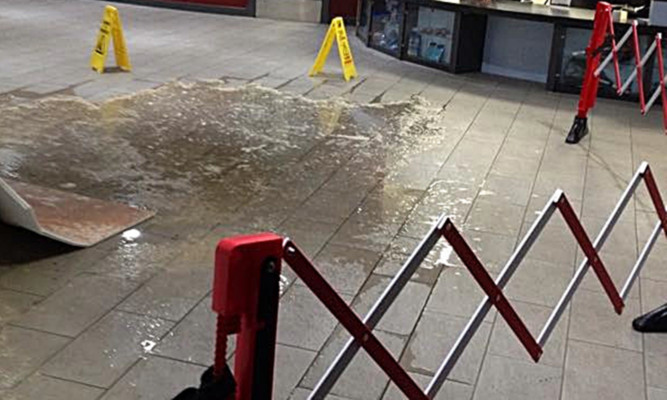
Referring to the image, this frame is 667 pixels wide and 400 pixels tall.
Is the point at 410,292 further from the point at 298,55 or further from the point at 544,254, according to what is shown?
the point at 298,55

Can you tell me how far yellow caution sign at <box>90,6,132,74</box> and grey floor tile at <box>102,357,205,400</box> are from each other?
5351 millimetres

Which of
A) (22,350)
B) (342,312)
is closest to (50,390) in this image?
(22,350)

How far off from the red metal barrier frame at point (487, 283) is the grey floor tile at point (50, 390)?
1.34 metres

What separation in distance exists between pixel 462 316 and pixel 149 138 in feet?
10.3

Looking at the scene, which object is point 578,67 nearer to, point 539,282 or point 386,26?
point 386,26

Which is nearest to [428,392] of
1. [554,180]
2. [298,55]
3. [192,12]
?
[554,180]

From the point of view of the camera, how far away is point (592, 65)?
671 cm

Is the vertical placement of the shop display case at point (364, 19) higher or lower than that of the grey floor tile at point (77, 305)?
higher

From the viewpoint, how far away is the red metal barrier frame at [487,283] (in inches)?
108

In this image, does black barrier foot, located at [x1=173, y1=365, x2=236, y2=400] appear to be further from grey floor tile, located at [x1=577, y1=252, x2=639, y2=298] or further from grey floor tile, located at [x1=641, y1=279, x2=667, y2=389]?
grey floor tile, located at [x1=577, y1=252, x2=639, y2=298]

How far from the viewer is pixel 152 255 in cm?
427

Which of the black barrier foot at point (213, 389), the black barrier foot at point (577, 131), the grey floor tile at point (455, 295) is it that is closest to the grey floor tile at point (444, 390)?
the grey floor tile at point (455, 295)

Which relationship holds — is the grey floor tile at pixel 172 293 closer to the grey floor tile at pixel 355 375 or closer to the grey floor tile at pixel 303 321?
the grey floor tile at pixel 303 321

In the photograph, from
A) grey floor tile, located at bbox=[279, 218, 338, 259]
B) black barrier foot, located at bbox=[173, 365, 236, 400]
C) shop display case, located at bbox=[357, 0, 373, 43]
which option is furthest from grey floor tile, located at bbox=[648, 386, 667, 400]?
shop display case, located at bbox=[357, 0, 373, 43]
